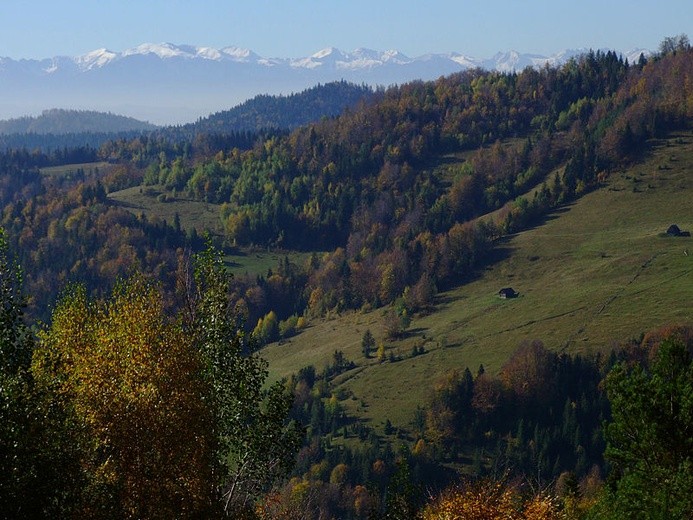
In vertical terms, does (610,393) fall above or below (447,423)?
above

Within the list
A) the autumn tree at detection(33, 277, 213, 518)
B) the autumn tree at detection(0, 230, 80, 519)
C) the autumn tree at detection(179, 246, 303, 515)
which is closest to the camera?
the autumn tree at detection(0, 230, 80, 519)

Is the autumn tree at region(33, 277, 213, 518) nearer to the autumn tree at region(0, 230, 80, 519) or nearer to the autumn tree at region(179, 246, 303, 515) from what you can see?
the autumn tree at region(0, 230, 80, 519)

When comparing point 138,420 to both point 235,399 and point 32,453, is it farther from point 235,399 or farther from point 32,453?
point 235,399

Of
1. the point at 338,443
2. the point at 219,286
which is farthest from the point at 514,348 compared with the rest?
the point at 219,286

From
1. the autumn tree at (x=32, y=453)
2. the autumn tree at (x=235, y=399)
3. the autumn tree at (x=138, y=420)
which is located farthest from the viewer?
the autumn tree at (x=235, y=399)

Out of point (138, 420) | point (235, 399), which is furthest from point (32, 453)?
point (235, 399)

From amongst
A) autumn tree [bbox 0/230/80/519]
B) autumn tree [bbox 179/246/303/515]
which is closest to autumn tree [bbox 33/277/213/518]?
autumn tree [bbox 0/230/80/519]

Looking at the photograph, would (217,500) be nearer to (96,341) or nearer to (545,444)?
(96,341)

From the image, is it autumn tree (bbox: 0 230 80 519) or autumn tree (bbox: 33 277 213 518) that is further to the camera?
autumn tree (bbox: 33 277 213 518)

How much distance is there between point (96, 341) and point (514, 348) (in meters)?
163

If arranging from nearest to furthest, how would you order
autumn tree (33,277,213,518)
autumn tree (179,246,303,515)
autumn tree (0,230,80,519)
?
autumn tree (0,230,80,519) < autumn tree (33,277,213,518) < autumn tree (179,246,303,515)

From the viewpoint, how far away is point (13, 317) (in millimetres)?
24453

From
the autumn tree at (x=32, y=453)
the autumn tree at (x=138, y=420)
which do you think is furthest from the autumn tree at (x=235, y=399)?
the autumn tree at (x=32, y=453)

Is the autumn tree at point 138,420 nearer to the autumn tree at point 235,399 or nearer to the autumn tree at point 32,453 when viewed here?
the autumn tree at point 32,453
